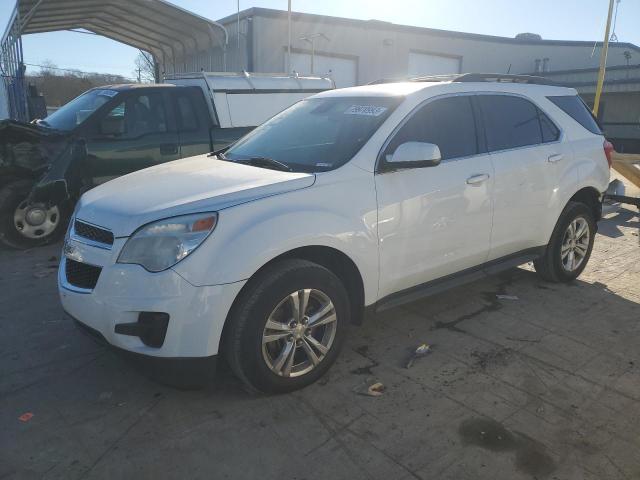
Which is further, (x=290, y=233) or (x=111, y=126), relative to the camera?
(x=111, y=126)

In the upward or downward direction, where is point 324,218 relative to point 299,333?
upward

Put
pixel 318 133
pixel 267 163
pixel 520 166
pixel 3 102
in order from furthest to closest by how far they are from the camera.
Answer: pixel 3 102, pixel 520 166, pixel 318 133, pixel 267 163

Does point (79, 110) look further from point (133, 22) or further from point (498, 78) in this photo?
point (133, 22)

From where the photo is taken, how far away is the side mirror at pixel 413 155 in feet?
10.7

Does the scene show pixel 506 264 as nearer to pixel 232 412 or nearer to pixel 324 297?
pixel 324 297

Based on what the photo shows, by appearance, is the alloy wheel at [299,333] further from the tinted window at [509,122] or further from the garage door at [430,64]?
the garage door at [430,64]

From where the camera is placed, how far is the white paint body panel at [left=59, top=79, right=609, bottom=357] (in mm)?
→ 2699

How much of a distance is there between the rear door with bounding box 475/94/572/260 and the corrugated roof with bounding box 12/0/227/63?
10282 millimetres

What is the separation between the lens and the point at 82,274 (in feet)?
9.86

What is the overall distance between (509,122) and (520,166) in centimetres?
38

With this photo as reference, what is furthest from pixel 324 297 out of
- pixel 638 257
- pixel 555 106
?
pixel 638 257

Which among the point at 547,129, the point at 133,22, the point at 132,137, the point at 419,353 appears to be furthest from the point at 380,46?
the point at 419,353

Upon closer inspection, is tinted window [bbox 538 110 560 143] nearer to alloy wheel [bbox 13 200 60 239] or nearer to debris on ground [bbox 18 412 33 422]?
debris on ground [bbox 18 412 33 422]

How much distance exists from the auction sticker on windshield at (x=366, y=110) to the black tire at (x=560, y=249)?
7.22 feet
